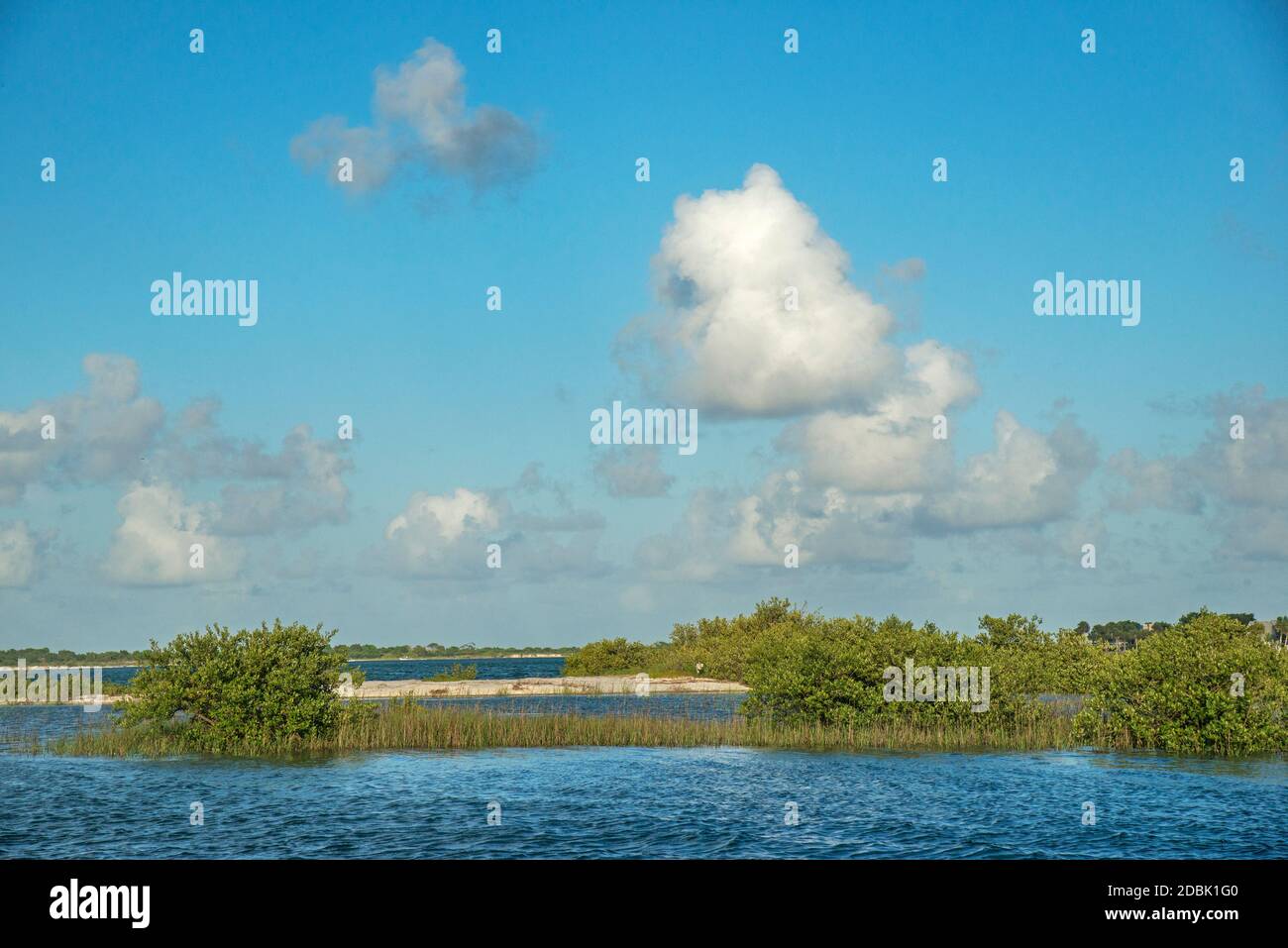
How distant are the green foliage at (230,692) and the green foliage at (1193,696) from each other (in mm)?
33249

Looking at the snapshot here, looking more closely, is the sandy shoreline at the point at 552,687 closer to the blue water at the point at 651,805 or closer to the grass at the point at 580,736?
the grass at the point at 580,736

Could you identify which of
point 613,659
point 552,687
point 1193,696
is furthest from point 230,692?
point 613,659

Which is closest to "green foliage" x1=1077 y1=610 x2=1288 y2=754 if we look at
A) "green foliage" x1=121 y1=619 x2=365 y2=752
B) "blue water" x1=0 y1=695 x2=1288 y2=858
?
"blue water" x1=0 y1=695 x2=1288 y2=858

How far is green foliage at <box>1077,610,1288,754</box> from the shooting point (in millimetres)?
41781

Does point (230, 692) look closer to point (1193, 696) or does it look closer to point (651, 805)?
point (651, 805)

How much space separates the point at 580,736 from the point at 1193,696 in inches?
1012

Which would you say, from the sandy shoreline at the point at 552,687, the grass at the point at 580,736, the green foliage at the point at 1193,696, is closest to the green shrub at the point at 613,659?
the sandy shoreline at the point at 552,687

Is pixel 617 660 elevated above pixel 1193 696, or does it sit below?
below

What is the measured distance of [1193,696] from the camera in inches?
1667

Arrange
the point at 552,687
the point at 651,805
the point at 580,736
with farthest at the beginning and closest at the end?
the point at 552,687 → the point at 580,736 → the point at 651,805

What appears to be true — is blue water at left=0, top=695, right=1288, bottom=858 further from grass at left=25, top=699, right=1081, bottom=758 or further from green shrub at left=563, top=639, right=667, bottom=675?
green shrub at left=563, top=639, right=667, bottom=675
